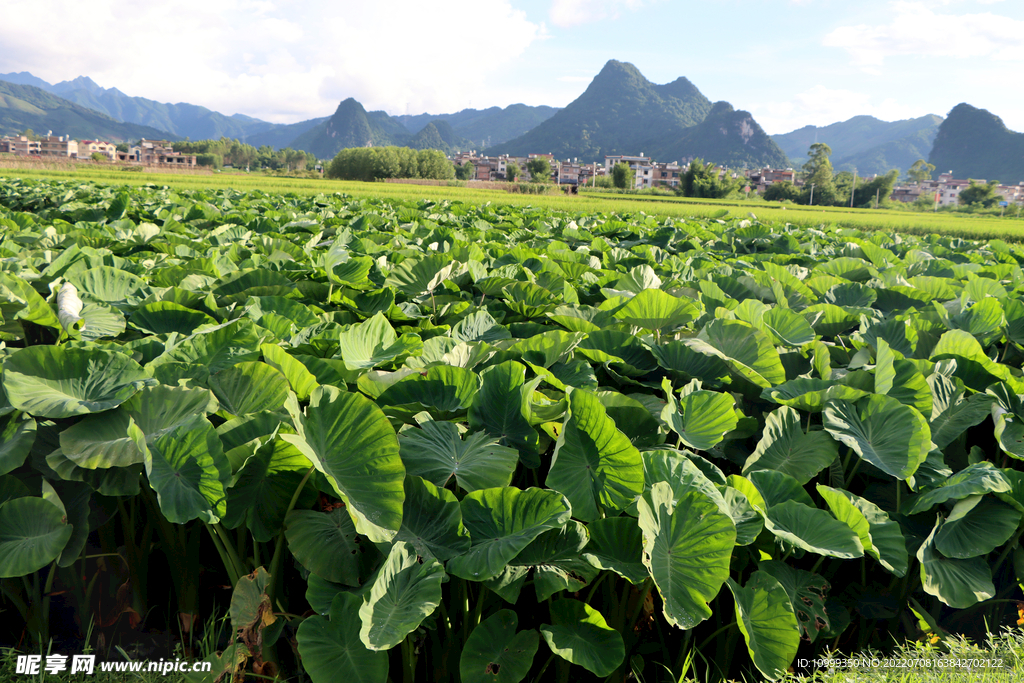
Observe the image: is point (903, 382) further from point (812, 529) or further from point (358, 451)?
point (358, 451)

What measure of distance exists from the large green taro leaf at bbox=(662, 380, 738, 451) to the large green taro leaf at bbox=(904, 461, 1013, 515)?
0.40 metres

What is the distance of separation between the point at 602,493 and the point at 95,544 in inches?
47.5

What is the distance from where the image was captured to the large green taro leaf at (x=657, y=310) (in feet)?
5.57

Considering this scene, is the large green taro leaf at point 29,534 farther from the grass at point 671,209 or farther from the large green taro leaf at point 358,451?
the grass at point 671,209

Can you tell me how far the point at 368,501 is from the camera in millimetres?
936

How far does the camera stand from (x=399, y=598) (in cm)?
87

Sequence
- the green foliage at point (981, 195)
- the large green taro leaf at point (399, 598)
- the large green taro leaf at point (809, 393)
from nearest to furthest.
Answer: the large green taro leaf at point (399, 598)
the large green taro leaf at point (809, 393)
the green foliage at point (981, 195)

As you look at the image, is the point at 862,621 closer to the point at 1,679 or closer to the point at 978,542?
the point at 978,542

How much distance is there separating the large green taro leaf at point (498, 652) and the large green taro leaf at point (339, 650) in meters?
0.15

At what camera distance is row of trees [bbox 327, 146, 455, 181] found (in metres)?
54.4

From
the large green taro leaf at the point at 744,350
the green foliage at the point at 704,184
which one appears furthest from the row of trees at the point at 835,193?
the large green taro leaf at the point at 744,350

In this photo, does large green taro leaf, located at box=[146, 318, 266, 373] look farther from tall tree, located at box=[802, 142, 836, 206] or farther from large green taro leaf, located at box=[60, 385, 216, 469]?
tall tree, located at box=[802, 142, 836, 206]

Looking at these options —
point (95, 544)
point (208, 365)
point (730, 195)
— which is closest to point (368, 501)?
point (208, 365)

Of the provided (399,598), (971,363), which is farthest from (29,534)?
(971,363)
